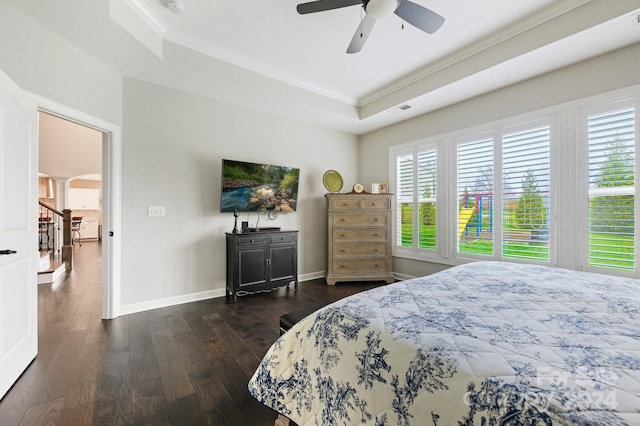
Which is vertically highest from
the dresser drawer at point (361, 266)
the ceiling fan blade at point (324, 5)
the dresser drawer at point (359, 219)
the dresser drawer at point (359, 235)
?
the ceiling fan blade at point (324, 5)

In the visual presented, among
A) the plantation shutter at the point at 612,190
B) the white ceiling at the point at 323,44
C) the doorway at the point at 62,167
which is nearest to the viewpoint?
the white ceiling at the point at 323,44

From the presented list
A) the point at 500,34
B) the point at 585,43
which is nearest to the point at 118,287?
the point at 500,34

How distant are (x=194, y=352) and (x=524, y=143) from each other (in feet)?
13.5

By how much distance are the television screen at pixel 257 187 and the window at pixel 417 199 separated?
179 cm

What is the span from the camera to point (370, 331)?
1036mm

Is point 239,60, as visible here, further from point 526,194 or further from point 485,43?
point 526,194

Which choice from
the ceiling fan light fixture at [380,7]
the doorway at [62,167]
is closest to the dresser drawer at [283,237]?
the doorway at [62,167]

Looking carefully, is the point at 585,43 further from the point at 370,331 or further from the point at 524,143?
the point at 370,331

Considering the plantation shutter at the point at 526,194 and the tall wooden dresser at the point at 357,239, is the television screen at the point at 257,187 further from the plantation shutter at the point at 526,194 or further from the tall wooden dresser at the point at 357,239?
the plantation shutter at the point at 526,194

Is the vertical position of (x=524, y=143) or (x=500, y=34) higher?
(x=500, y=34)

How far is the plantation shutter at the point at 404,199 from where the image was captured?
4.52 meters

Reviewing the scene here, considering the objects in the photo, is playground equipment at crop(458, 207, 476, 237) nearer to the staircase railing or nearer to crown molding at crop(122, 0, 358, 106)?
crown molding at crop(122, 0, 358, 106)

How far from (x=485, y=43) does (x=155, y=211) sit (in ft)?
13.4

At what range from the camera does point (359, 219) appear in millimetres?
4438
